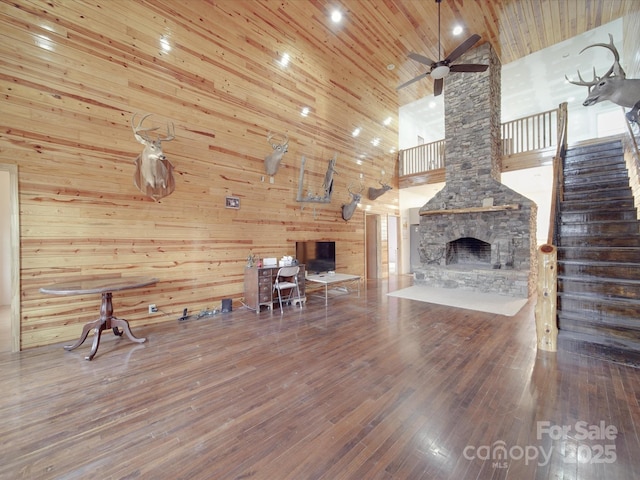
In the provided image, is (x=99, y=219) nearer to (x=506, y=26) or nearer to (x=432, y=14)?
(x=432, y=14)

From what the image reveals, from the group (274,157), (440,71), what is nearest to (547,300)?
(440,71)

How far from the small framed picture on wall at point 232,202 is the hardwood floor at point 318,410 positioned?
227cm

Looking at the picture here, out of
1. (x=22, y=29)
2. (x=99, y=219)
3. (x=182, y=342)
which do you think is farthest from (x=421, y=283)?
(x=22, y=29)

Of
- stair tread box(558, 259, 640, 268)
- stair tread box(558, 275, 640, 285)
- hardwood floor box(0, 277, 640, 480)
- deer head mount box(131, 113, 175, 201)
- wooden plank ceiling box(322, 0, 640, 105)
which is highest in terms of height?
wooden plank ceiling box(322, 0, 640, 105)

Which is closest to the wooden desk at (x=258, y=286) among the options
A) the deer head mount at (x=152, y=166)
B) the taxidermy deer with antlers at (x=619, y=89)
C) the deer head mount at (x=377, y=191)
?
the deer head mount at (x=152, y=166)

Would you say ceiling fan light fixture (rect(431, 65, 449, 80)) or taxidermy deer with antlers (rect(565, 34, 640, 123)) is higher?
ceiling fan light fixture (rect(431, 65, 449, 80))

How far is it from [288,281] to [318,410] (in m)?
3.29

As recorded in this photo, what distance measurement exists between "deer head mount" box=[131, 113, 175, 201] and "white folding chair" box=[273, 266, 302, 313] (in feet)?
7.26

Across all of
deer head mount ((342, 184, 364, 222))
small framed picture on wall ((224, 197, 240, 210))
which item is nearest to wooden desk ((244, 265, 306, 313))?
small framed picture on wall ((224, 197, 240, 210))

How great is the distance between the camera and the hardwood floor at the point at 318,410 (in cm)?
150

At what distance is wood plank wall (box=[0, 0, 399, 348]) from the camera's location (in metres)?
3.11

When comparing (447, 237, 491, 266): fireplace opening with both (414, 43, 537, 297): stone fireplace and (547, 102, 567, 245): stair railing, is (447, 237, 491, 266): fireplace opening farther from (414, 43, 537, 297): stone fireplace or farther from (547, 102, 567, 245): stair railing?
(547, 102, 567, 245): stair railing

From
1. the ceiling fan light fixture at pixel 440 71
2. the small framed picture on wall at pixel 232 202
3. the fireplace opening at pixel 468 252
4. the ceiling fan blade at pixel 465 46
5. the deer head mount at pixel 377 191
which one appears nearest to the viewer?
the ceiling fan blade at pixel 465 46

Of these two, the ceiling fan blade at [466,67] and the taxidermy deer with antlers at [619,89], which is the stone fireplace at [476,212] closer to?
the ceiling fan blade at [466,67]
